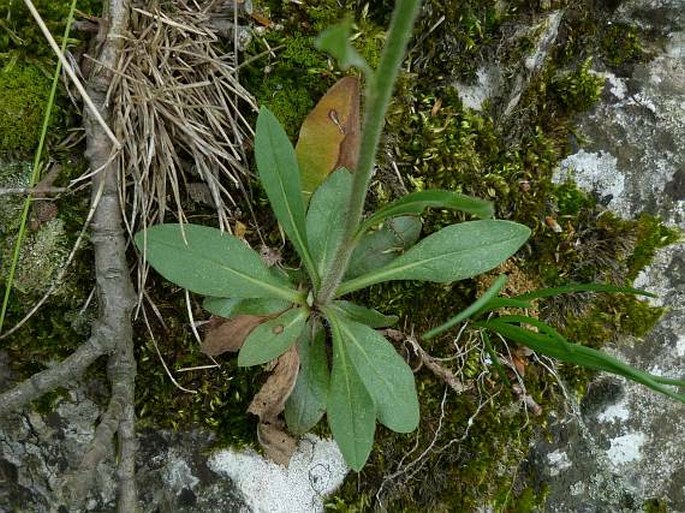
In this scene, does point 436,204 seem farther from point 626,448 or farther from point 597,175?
point 626,448

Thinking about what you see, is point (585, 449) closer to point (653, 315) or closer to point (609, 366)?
point (653, 315)

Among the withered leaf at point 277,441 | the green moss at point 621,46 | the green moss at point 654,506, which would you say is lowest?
the green moss at point 654,506

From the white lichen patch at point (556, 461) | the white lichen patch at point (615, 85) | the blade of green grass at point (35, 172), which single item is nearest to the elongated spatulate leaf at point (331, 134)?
the blade of green grass at point (35, 172)

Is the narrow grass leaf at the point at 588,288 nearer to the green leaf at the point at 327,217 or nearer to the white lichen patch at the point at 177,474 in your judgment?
the green leaf at the point at 327,217

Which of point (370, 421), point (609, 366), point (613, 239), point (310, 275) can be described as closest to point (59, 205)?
point (310, 275)

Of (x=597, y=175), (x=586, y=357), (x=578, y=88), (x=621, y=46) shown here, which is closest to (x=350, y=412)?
(x=586, y=357)

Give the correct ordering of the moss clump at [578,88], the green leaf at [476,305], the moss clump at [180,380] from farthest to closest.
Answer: the moss clump at [578,88] < the moss clump at [180,380] < the green leaf at [476,305]

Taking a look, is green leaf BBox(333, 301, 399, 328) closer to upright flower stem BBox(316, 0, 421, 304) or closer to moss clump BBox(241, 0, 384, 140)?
upright flower stem BBox(316, 0, 421, 304)

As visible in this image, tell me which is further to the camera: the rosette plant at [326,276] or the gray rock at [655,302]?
the gray rock at [655,302]
